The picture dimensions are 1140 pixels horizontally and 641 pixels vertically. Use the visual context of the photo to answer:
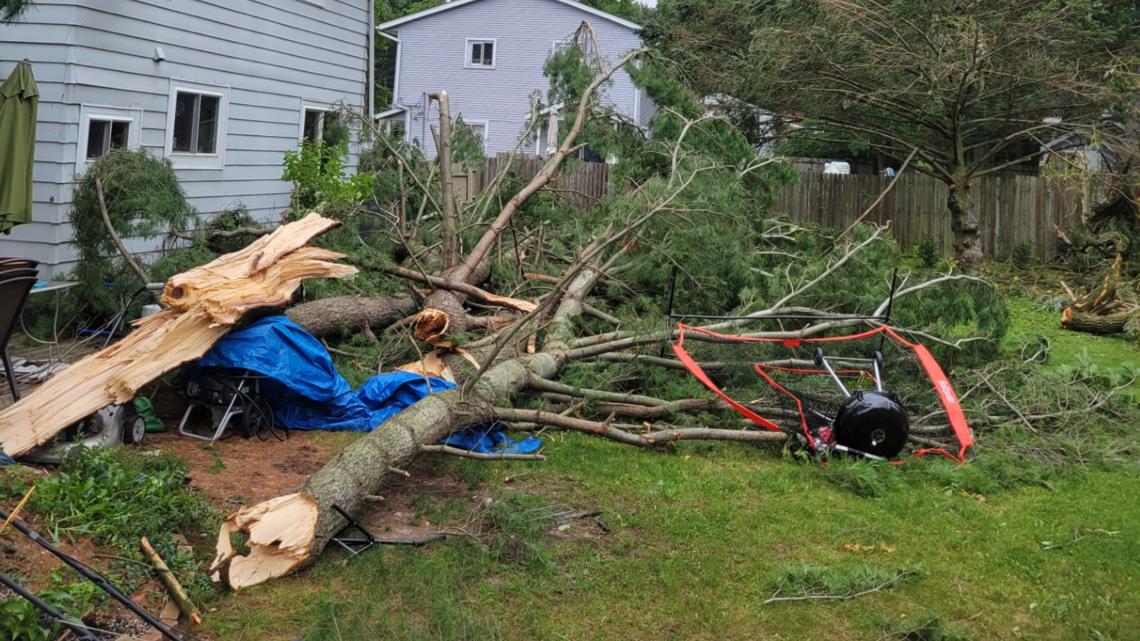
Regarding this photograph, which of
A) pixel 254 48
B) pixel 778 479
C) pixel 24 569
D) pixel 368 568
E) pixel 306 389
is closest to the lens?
pixel 24 569

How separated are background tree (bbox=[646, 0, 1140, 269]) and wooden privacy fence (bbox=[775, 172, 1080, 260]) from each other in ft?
2.92

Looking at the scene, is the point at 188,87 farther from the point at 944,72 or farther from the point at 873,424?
the point at 944,72

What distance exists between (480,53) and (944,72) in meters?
16.7

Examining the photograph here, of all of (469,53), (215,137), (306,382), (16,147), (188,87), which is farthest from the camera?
(469,53)

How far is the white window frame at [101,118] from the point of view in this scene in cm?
947

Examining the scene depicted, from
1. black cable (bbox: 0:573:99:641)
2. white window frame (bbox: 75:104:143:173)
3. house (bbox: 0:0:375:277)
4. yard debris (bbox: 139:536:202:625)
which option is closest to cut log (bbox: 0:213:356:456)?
yard debris (bbox: 139:536:202:625)

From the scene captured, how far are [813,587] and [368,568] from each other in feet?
6.63

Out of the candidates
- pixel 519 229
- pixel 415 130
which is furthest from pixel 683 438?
pixel 415 130

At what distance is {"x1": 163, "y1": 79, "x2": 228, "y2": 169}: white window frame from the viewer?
10.9 metres

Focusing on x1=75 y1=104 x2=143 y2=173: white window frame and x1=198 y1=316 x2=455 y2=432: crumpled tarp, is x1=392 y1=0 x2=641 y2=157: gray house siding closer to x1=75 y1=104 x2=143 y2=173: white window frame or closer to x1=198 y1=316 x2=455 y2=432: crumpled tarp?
x1=75 y1=104 x2=143 y2=173: white window frame

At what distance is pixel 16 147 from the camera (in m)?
8.28

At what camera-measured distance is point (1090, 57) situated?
1528 cm

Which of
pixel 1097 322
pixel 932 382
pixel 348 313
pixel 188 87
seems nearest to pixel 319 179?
pixel 188 87

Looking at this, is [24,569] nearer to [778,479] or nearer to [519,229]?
[778,479]
